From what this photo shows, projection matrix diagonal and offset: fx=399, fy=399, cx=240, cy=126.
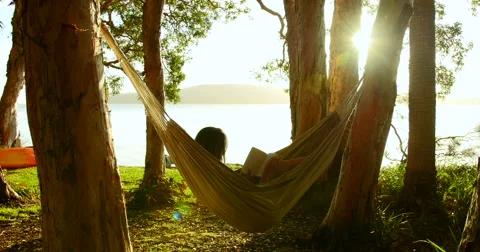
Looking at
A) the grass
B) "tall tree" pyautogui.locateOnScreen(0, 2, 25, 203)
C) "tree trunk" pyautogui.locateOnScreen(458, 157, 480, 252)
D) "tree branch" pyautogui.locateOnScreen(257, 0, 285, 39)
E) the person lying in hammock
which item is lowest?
the grass

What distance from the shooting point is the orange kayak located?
588 centimetres

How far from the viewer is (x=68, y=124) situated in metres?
1.43

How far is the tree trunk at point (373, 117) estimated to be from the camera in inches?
89.1

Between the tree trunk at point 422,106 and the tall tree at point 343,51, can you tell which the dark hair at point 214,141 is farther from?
the tree trunk at point 422,106

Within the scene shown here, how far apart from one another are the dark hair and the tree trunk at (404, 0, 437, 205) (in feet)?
8.03

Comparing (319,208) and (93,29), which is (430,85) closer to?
(319,208)

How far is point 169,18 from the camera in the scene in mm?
6602

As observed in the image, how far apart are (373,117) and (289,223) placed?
118 cm

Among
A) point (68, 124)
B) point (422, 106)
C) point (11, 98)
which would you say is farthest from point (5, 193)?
point (11, 98)

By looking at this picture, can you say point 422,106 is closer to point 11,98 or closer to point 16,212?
point 16,212

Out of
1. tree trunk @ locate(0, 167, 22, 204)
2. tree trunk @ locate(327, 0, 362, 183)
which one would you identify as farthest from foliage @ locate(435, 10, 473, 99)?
tree trunk @ locate(0, 167, 22, 204)

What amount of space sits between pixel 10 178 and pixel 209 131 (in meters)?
2.53

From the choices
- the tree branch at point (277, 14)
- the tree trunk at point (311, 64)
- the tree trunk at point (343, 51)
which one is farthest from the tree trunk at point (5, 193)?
the tree branch at point (277, 14)

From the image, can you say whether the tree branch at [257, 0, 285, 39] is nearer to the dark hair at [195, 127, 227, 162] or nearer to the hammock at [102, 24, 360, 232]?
the dark hair at [195, 127, 227, 162]
